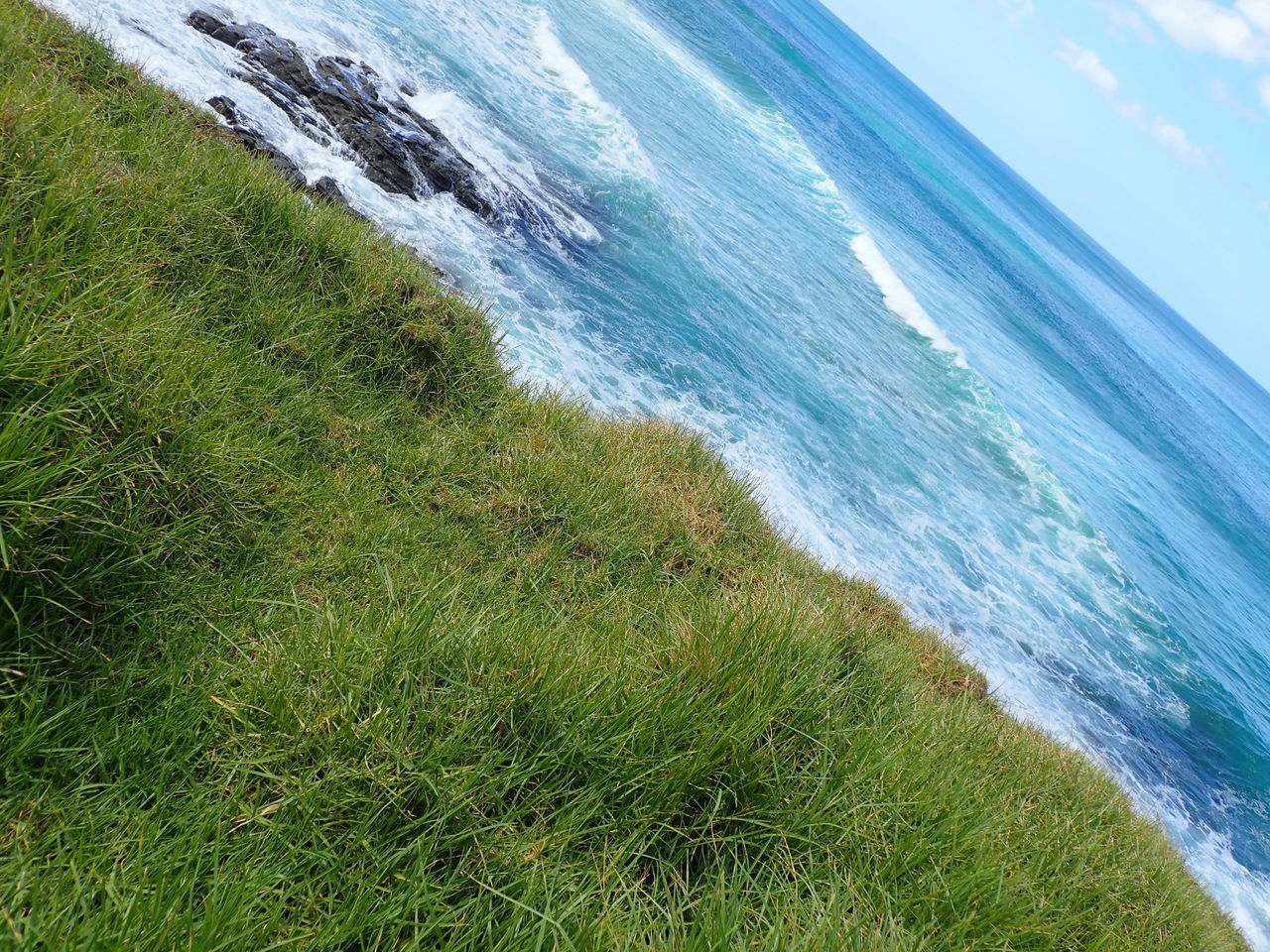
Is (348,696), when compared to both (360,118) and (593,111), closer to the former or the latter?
(360,118)

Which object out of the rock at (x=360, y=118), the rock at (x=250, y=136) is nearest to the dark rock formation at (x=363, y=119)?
the rock at (x=360, y=118)

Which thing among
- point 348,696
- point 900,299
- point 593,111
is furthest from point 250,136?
point 900,299

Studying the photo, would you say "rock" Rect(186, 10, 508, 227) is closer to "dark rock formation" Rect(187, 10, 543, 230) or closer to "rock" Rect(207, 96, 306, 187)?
"dark rock formation" Rect(187, 10, 543, 230)

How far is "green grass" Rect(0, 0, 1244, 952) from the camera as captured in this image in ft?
7.78

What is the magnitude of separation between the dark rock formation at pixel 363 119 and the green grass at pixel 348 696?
6.32 meters

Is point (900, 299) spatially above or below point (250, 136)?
above

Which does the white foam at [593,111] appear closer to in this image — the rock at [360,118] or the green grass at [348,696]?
the rock at [360,118]

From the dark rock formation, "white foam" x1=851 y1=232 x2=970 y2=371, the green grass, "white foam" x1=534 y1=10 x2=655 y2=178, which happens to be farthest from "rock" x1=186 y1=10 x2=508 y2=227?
"white foam" x1=851 y1=232 x2=970 y2=371

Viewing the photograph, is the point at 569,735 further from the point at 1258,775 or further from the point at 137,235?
the point at 1258,775

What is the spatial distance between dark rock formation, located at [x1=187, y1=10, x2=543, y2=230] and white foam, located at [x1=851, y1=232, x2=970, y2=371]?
654 inches

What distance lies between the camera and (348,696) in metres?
2.73

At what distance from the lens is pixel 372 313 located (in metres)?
5.92

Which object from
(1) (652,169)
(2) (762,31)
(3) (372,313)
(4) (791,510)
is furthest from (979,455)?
(2) (762,31)

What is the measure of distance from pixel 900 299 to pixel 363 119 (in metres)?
20.5
